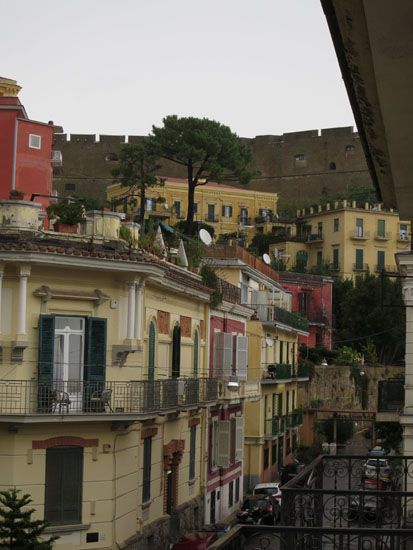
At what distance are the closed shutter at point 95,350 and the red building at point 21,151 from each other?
24.6 feet

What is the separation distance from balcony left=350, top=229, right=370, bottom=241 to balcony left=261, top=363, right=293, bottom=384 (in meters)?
42.6

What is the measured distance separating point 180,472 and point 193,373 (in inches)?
118

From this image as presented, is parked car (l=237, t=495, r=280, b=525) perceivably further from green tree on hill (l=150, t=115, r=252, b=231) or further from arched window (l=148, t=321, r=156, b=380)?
green tree on hill (l=150, t=115, r=252, b=231)

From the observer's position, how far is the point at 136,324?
26.0 meters

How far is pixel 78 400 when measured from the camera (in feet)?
80.3

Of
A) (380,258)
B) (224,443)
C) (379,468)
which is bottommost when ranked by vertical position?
(224,443)

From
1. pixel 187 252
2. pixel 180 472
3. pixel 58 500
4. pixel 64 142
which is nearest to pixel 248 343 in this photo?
pixel 187 252

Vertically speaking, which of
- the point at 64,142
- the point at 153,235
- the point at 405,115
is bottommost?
the point at 405,115

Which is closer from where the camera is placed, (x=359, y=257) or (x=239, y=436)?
(x=239, y=436)

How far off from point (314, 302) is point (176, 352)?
50996 millimetres

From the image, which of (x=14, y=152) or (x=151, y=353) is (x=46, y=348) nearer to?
(x=151, y=353)

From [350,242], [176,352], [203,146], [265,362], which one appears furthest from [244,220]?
[176,352]

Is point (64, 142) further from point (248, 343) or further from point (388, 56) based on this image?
point (388, 56)

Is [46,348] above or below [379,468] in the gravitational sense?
above
